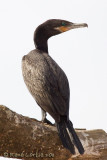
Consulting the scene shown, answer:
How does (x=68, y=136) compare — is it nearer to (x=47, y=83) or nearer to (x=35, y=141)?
(x=35, y=141)

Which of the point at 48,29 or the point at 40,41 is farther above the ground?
the point at 48,29

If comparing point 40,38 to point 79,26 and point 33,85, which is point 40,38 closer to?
point 79,26

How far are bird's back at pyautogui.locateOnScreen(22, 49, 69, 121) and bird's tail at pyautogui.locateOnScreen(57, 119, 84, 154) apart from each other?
0.42 ft

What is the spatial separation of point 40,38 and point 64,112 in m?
1.82

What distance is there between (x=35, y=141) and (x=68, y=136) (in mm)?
479

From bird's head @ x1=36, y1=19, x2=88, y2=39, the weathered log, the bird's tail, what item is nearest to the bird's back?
the bird's tail

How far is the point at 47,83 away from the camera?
5.60m

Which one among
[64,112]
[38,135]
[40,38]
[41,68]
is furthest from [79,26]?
[38,135]

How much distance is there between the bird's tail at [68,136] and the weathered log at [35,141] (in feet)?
0.29

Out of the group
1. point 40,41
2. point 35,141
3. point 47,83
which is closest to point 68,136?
point 35,141

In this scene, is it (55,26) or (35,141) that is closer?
(35,141)

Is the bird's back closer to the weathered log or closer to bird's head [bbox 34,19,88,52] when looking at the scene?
the weathered log

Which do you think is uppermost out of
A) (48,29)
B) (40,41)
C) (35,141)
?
(48,29)

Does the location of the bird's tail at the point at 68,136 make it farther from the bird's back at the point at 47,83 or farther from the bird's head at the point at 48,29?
the bird's head at the point at 48,29
